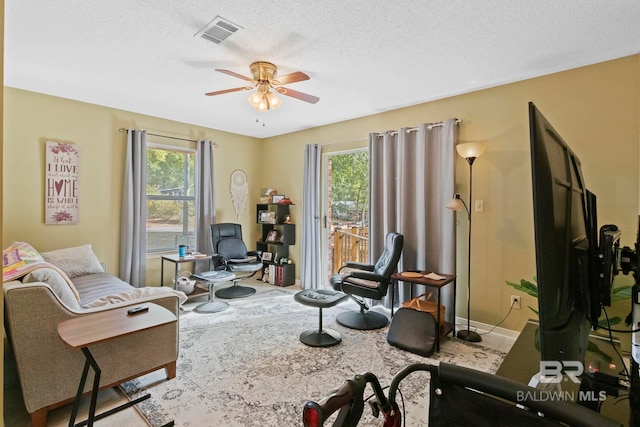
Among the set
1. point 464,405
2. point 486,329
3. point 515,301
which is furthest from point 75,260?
point 515,301

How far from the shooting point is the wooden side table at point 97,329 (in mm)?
1508

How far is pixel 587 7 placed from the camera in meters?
1.88

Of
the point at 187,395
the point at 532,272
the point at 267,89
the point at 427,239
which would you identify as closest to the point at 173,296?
the point at 187,395

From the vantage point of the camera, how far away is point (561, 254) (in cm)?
62

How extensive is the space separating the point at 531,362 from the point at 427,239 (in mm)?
2278

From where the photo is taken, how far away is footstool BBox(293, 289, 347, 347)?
2.77m

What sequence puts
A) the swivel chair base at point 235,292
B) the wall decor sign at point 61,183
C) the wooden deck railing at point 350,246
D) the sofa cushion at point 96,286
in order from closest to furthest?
the sofa cushion at point 96,286
the wall decor sign at point 61,183
the swivel chair base at point 235,292
the wooden deck railing at point 350,246

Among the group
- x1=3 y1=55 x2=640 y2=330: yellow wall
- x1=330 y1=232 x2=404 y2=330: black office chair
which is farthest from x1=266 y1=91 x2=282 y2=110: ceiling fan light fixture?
x1=330 y1=232 x2=404 y2=330: black office chair

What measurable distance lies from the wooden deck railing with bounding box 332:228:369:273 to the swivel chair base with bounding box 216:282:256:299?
1.33 metres

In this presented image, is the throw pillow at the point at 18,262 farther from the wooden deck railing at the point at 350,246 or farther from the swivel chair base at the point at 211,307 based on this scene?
the wooden deck railing at the point at 350,246

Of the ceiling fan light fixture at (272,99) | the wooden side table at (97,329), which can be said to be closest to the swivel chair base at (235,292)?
the wooden side table at (97,329)

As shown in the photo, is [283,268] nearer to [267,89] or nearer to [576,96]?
[267,89]

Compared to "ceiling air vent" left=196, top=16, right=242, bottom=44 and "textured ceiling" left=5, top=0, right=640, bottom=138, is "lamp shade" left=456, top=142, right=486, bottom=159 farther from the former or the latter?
"ceiling air vent" left=196, top=16, right=242, bottom=44

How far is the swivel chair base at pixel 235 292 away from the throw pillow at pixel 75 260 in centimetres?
146
